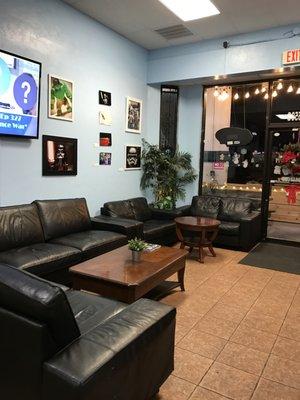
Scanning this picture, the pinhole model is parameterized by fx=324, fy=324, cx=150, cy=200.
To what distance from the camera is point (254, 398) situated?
6.81ft

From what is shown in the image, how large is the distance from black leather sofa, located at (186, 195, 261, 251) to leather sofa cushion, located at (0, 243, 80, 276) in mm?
2905

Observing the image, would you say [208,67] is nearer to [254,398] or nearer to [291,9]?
[291,9]

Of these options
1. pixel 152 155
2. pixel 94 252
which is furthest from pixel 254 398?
pixel 152 155

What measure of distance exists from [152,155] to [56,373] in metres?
5.09

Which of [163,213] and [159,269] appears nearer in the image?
[159,269]

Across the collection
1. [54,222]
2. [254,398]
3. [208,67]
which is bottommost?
[254,398]

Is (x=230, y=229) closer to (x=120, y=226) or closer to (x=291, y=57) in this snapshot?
(x=120, y=226)

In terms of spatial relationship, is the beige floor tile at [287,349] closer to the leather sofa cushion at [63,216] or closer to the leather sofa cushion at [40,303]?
the leather sofa cushion at [40,303]

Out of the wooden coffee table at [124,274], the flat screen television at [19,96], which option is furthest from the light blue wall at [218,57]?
the wooden coffee table at [124,274]

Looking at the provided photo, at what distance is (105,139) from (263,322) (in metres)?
3.60

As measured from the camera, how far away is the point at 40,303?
1.45 metres

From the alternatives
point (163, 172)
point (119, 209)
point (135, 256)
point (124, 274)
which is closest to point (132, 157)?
point (163, 172)

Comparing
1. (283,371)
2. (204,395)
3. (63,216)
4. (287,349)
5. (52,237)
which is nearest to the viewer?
(204,395)

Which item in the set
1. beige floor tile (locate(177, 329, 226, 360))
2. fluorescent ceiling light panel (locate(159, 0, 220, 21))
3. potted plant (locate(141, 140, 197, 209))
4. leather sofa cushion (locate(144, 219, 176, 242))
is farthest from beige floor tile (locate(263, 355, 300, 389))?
fluorescent ceiling light panel (locate(159, 0, 220, 21))
